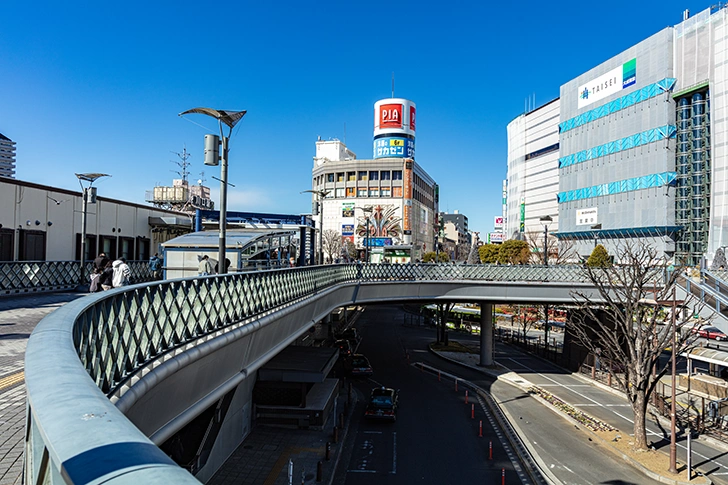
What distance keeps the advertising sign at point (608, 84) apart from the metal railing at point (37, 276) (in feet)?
223

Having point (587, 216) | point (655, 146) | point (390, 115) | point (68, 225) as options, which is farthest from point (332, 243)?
point (68, 225)

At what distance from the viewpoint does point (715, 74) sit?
55.5 meters

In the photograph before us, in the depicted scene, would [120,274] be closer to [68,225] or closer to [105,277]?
[105,277]

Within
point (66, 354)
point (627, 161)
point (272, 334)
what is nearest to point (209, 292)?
point (272, 334)

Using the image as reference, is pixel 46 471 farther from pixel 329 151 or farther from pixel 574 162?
pixel 329 151

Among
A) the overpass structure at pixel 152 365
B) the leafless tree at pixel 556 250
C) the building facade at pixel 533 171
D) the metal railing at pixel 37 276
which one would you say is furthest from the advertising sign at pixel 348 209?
the overpass structure at pixel 152 365

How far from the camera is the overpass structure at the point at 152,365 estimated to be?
1.83 metres

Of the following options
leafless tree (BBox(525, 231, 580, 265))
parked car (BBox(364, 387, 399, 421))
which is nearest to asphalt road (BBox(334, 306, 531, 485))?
parked car (BBox(364, 387, 399, 421))

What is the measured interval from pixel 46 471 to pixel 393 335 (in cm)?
5910

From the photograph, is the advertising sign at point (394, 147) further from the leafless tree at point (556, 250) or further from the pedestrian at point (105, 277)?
the pedestrian at point (105, 277)

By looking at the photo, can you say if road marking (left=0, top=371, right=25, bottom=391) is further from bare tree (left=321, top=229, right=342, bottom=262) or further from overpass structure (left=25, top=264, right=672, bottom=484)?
bare tree (left=321, top=229, right=342, bottom=262)

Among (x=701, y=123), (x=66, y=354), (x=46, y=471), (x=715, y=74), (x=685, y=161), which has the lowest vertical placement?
(x=46, y=471)

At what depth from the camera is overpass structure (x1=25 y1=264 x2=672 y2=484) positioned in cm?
183

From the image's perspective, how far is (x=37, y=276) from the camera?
2267 centimetres
